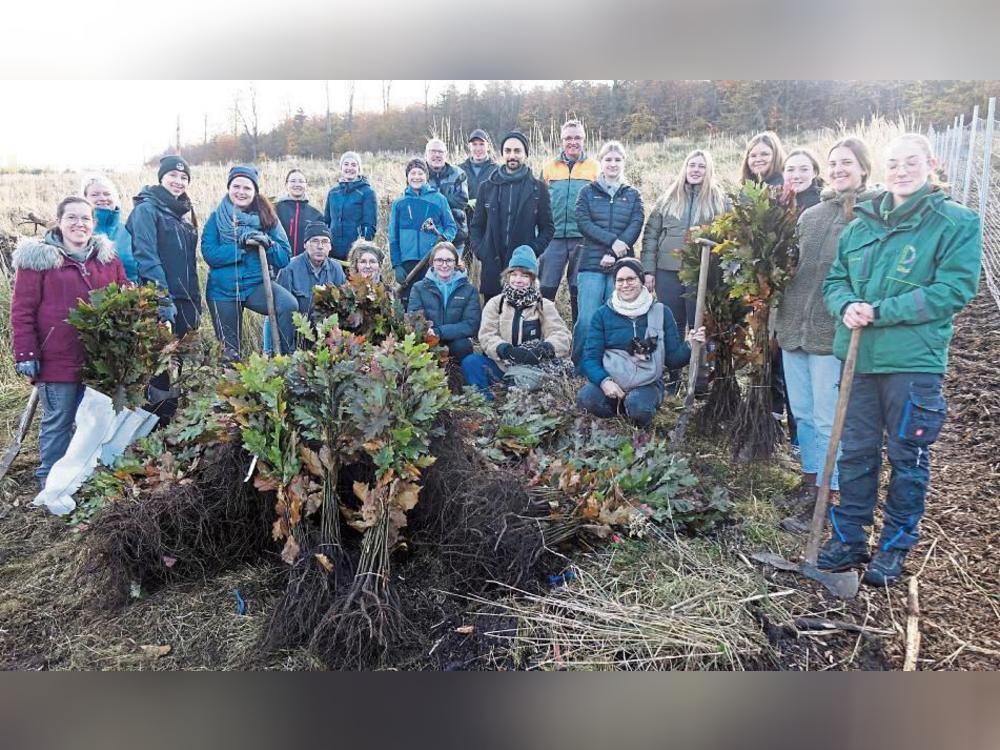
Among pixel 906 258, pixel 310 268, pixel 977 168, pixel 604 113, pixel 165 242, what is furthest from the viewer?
pixel 310 268

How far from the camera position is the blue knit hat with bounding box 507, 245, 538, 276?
154 inches

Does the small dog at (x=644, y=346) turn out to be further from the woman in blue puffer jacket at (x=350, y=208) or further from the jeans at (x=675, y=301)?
the woman in blue puffer jacket at (x=350, y=208)

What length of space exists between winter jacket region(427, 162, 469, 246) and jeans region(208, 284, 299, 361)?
91 centimetres

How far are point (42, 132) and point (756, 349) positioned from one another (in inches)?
141

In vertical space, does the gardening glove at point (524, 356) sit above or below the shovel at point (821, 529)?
above

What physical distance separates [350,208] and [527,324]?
1055 mm

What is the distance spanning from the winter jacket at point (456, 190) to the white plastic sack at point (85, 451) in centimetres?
191

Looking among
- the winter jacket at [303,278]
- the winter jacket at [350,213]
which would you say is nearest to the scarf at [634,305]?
the winter jacket at [350,213]

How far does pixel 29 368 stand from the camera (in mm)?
3777

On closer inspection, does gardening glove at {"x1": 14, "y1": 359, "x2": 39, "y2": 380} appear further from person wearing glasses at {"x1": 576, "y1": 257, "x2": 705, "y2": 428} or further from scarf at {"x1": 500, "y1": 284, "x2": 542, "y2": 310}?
person wearing glasses at {"x1": 576, "y1": 257, "x2": 705, "y2": 428}

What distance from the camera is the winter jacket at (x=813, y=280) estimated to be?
11.7 feet

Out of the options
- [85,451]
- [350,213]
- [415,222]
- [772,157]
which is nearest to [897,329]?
[772,157]

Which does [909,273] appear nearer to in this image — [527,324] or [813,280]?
[813,280]

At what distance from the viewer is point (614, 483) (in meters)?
3.70
